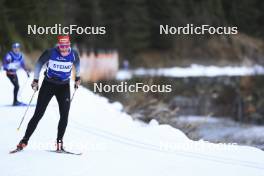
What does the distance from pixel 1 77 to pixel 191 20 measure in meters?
44.4

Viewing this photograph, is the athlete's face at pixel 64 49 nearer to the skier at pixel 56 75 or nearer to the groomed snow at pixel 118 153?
the skier at pixel 56 75

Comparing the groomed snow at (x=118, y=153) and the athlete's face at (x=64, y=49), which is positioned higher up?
the athlete's face at (x=64, y=49)

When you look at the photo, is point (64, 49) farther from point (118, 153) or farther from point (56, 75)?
point (118, 153)

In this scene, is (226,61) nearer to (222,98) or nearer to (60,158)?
(222,98)

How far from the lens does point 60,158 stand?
9281 millimetres

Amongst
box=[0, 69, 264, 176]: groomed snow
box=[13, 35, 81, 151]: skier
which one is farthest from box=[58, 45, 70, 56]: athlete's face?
box=[0, 69, 264, 176]: groomed snow

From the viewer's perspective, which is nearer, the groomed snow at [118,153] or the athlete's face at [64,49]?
the groomed snow at [118,153]

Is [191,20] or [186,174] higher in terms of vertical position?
[191,20]

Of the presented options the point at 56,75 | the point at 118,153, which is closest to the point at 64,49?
the point at 56,75

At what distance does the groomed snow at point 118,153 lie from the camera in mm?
8758

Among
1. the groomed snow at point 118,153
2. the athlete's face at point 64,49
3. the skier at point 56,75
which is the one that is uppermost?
the athlete's face at point 64,49

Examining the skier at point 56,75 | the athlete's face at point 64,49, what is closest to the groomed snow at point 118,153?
the skier at point 56,75

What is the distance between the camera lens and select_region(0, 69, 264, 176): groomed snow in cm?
876

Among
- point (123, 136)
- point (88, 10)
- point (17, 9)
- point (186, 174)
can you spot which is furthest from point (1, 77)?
point (88, 10)
